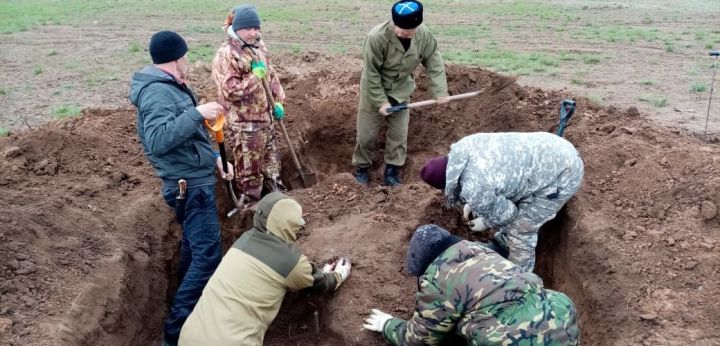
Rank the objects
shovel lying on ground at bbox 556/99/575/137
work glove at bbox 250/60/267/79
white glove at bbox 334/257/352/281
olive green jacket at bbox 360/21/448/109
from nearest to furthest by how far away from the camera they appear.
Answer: white glove at bbox 334/257/352/281 < shovel lying on ground at bbox 556/99/575/137 < work glove at bbox 250/60/267/79 < olive green jacket at bbox 360/21/448/109

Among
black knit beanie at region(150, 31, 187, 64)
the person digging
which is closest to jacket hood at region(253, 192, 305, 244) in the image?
the person digging

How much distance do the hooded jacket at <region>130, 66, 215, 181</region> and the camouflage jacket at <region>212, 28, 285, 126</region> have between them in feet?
3.50

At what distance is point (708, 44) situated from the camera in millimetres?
11602

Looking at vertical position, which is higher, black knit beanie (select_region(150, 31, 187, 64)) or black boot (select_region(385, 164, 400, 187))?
black knit beanie (select_region(150, 31, 187, 64))

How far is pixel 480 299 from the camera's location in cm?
310

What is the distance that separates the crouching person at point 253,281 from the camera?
373cm

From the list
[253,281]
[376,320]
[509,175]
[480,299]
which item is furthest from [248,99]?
Answer: [480,299]

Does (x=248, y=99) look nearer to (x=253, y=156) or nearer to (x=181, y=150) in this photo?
(x=253, y=156)

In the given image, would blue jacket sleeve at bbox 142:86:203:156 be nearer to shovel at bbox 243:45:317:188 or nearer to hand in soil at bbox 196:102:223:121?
hand in soil at bbox 196:102:223:121

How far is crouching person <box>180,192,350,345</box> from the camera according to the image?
3.73m

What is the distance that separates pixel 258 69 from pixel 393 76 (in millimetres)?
1397

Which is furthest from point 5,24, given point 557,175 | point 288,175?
point 557,175

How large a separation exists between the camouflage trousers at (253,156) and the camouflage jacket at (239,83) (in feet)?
0.38

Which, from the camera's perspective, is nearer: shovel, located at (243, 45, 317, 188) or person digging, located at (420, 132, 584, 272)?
person digging, located at (420, 132, 584, 272)
